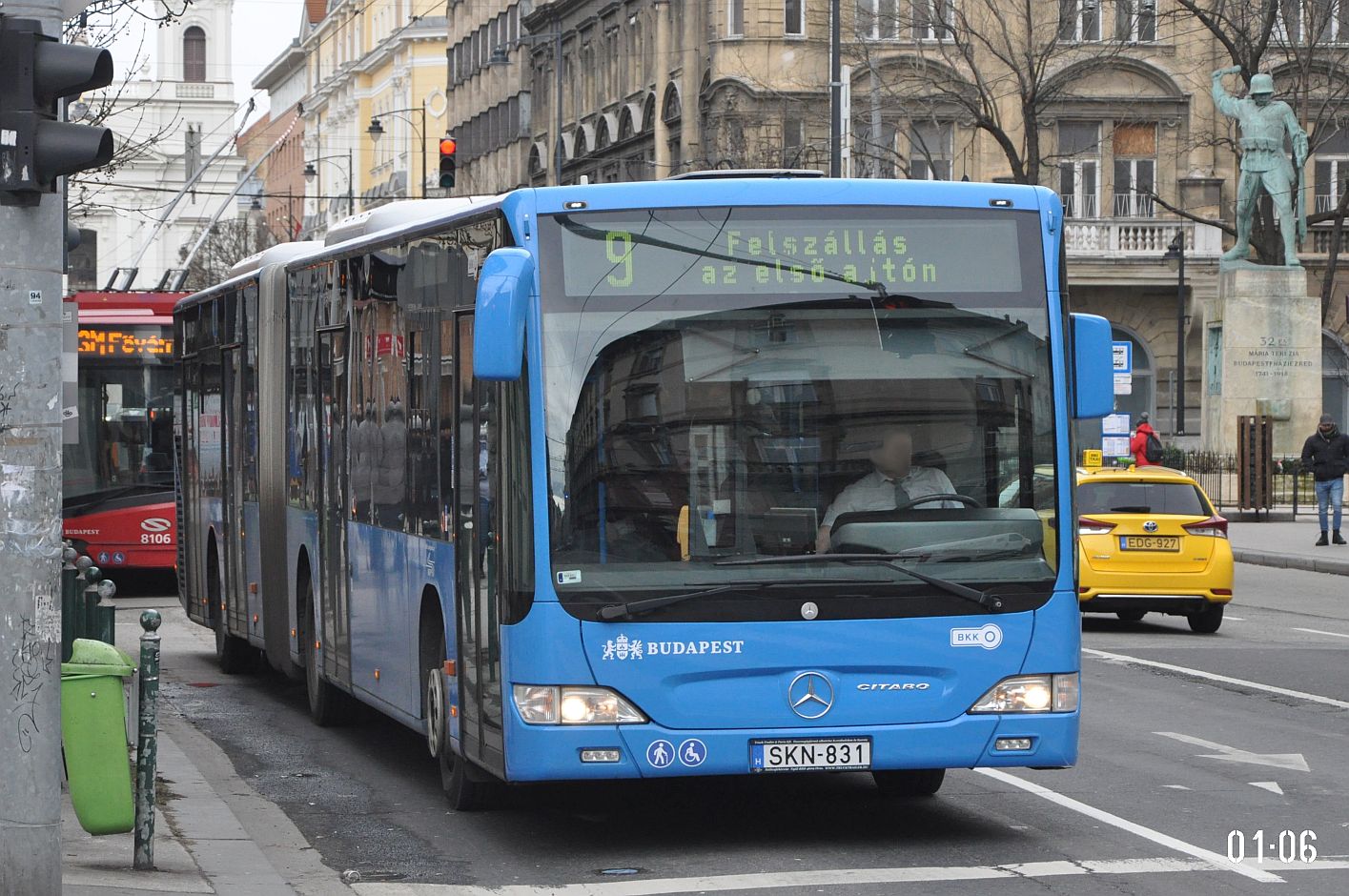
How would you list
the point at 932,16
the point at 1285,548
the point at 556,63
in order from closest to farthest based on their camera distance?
the point at 1285,548
the point at 932,16
the point at 556,63

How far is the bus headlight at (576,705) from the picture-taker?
353 inches

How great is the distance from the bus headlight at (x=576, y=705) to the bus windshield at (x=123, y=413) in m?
18.0

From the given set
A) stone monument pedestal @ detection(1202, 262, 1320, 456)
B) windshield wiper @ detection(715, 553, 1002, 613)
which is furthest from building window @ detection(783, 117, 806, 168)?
windshield wiper @ detection(715, 553, 1002, 613)

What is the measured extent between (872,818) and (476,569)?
6.89 feet

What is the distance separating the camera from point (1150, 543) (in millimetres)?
20594

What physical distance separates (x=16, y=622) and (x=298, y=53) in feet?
422

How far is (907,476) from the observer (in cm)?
921

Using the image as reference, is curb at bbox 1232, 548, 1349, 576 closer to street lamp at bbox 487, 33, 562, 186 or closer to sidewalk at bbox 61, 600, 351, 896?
sidewalk at bbox 61, 600, 351, 896

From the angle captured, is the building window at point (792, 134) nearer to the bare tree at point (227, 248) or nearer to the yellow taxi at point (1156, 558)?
the yellow taxi at point (1156, 558)

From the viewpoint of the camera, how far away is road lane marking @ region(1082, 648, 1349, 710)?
15359 millimetres

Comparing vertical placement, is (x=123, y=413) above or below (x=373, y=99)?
below

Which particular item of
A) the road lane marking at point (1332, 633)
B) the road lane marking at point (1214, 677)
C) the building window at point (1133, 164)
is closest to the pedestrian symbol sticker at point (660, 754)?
the road lane marking at point (1214, 677)

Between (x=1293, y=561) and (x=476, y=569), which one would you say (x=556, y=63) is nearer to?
(x=1293, y=561)
